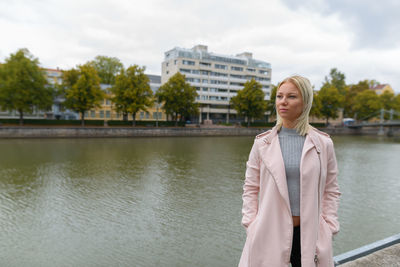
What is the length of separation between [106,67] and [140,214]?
7471cm

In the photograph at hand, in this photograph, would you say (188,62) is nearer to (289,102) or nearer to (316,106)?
(316,106)

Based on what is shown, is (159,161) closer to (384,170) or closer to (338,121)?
(384,170)

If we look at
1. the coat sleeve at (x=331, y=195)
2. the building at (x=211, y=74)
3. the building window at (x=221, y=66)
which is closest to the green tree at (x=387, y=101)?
the building at (x=211, y=74)

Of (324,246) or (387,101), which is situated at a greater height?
(387,101)

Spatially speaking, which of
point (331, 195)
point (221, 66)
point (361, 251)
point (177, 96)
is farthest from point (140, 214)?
point (221, 66)

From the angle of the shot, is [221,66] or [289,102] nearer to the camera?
[289,102]

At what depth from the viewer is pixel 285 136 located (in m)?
2.30

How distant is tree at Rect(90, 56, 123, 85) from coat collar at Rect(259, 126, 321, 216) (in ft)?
254

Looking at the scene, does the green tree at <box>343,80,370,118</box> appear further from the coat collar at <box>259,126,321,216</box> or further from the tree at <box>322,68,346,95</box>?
the coat collar at <box>259,126,321,216</box>

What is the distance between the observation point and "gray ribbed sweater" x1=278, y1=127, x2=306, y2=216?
2.17 metres

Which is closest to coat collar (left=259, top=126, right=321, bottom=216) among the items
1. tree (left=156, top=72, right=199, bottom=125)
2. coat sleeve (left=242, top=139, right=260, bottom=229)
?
coat sleeve (left=242, top=139, right=260, bottom=229)

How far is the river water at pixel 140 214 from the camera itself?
695 centimetres

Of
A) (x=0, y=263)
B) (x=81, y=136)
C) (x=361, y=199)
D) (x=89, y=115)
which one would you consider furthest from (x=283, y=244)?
(x=89, y=115)

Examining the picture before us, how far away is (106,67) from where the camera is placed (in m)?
77.7
